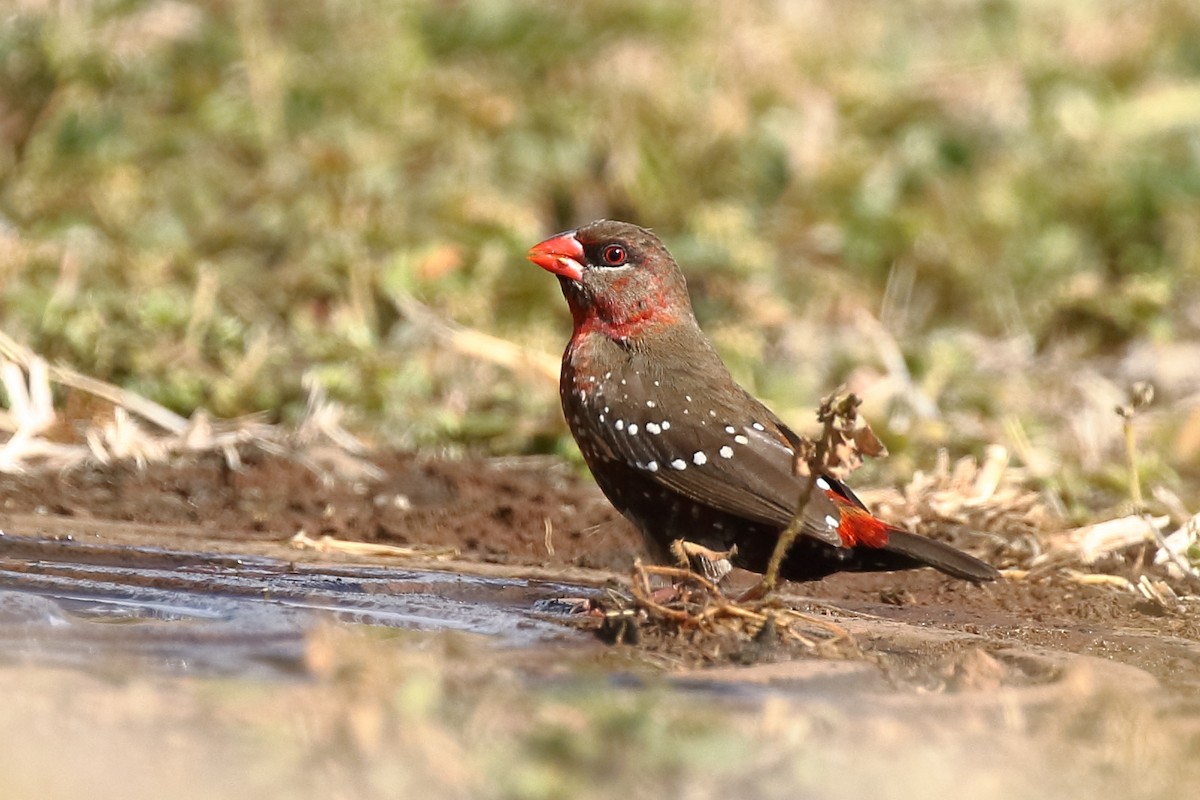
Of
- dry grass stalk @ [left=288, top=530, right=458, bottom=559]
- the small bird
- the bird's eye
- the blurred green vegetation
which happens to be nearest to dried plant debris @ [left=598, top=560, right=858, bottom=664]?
the small bird

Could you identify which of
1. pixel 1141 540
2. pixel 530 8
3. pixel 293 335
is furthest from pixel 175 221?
pixel 1141 540

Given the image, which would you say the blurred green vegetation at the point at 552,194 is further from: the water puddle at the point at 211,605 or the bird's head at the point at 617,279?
the water puddle at the point at 211,605

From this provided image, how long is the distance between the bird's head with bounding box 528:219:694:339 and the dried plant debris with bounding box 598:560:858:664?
52.9 inches

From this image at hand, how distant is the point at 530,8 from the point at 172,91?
77.1 inches

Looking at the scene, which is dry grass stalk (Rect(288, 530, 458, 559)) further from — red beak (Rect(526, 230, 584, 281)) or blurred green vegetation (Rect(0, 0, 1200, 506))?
blurred green vegetation (Rect(0, 0, 1200, 506))

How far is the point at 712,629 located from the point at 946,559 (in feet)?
2.46

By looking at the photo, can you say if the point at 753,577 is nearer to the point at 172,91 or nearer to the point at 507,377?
the point at 507,377

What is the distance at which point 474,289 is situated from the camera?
700 cm

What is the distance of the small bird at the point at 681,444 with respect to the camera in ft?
13.2

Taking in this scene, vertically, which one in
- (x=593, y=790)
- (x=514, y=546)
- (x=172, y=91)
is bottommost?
(x=514, y=546)

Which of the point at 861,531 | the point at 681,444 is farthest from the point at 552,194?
the point at 861,531

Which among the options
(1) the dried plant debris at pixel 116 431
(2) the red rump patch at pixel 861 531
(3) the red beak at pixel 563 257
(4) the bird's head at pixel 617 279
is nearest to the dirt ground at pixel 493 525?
(1) the dried plant debris at pixel 116 431

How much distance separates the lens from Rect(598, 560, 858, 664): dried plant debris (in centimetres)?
336

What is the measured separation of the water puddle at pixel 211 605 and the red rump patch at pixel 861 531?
2.11 ft
